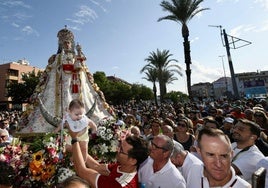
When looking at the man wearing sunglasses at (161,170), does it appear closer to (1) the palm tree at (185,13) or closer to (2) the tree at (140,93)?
(1) the palm tree at (185,13)

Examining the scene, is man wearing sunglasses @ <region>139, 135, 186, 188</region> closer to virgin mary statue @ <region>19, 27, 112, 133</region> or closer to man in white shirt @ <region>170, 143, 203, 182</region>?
man in white shirt @ <region>170, 143, 203, 182</region>

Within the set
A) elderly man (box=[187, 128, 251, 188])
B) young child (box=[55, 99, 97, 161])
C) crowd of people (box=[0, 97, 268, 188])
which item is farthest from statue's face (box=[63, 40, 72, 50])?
elderly man (box=[187, 128, 251, 188])

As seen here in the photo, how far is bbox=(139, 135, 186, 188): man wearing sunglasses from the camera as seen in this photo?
332 cm

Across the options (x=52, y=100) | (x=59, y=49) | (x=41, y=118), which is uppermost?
(x=59, y=49)

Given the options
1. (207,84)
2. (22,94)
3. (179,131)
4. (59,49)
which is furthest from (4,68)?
(207,84)

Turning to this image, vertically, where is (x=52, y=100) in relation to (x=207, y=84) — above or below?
below

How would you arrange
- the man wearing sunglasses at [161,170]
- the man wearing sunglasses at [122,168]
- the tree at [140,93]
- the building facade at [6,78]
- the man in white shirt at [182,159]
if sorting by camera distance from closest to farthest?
the man wearing sunglasses at [122,168] → the man wearing sunglasses at [161,170] → the man in white shirt at [182,159] → the building facade at [6,78] → the tree at [140,93]

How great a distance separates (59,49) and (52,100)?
3183 mm

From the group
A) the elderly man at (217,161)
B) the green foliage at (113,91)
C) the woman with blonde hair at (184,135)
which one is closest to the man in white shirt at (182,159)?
the elderly man at (217,161)

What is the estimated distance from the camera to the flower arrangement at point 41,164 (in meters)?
3.15

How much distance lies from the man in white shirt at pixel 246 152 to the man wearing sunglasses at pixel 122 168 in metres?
1.48

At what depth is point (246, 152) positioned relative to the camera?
3.96m

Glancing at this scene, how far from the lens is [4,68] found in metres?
60.4

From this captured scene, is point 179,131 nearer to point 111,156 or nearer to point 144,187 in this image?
point 111,156
